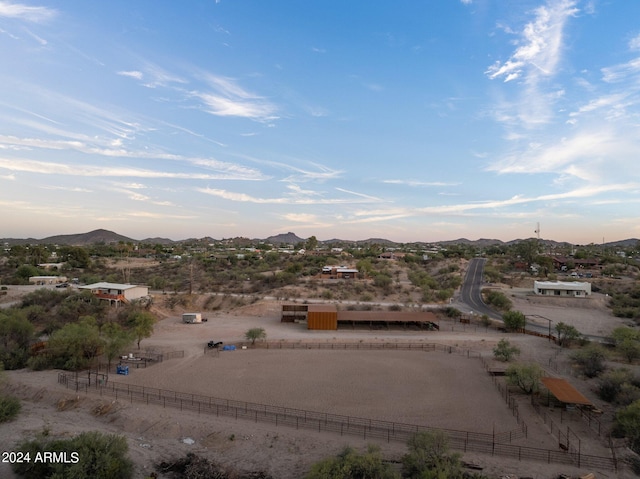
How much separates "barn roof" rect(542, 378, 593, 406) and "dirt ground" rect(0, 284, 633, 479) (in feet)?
4.03

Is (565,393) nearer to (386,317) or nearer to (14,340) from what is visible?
(386,317)

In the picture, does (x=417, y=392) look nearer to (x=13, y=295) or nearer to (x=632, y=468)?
(x=632, y=468)

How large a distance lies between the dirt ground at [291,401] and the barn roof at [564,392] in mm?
1227

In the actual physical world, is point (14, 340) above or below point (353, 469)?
above

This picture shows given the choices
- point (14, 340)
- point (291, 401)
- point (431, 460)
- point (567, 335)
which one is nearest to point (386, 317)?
point (567, 335)

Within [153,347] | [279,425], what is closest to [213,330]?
[153,347]

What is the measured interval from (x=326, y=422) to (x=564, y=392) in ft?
48.5

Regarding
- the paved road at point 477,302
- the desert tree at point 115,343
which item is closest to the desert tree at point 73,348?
the desert tree at point 115,343

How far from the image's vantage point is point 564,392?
76.6ft

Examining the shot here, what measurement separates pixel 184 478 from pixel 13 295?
169 feet

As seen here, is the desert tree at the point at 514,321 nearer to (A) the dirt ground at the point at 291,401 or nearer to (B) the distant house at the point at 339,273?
(A) the dirt ground at the point at 291,401

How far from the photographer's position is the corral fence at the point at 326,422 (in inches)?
726

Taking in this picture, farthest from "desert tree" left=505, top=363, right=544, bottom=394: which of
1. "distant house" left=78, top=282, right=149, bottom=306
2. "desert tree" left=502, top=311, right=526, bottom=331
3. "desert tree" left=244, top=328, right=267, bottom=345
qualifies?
"distant house" left=78, top=282, right=149, bottom=306

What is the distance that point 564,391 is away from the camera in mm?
23516
